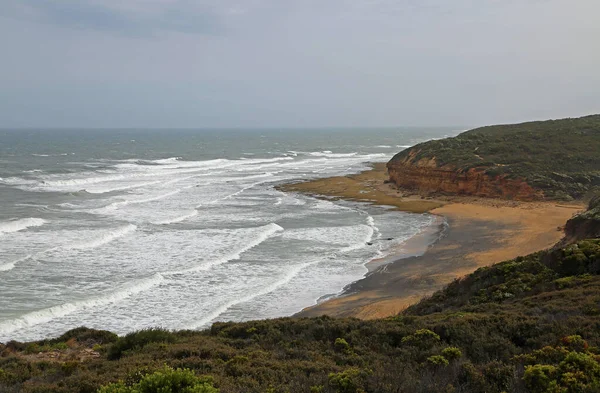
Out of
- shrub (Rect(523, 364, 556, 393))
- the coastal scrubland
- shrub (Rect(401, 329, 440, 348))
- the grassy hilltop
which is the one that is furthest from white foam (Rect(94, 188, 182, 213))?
shrub (Rect(523, 364, 556, 393))

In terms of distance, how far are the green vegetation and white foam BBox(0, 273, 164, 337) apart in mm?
29921

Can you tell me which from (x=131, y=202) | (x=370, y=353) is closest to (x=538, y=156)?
(x=131, y=202)

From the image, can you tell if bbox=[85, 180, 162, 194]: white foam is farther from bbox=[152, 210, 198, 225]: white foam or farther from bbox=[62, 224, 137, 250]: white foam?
bbox=[62, 224, 137, 250]: white foam

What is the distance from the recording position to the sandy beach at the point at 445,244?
17.7 m

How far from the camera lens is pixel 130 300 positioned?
17.9 m

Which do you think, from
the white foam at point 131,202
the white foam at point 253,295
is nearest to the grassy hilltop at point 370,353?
the white foam at point 253,295

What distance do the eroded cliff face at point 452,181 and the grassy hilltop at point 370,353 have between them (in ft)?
87.9

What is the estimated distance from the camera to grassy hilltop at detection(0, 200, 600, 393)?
700cm

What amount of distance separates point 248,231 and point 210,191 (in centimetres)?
1977

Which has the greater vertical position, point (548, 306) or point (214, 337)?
point (548, 306)

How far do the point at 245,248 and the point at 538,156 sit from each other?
1242 inches

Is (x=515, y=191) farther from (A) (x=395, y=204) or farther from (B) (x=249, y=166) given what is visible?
(B) (x=249, y=166)

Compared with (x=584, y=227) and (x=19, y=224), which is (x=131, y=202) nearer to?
(x=19, y=224)

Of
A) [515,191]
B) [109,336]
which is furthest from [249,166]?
[109,336]
